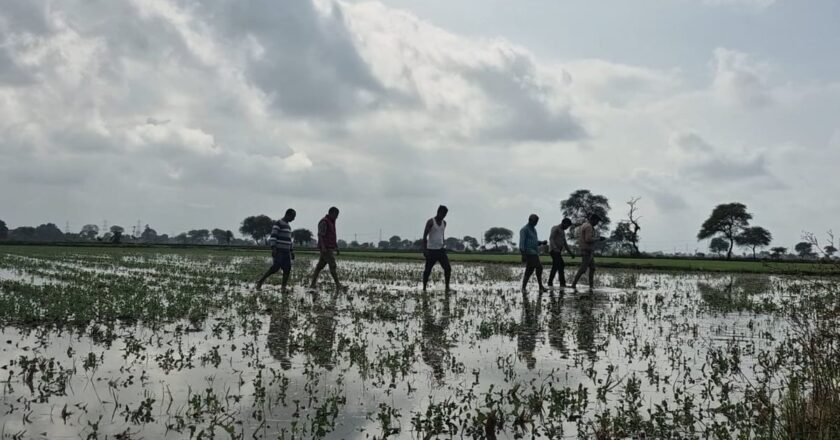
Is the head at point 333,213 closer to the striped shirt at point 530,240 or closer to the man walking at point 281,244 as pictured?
the man walking at point 281,244

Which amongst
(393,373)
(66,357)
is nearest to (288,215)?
(66,357)

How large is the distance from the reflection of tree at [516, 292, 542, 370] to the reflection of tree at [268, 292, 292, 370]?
264 cm

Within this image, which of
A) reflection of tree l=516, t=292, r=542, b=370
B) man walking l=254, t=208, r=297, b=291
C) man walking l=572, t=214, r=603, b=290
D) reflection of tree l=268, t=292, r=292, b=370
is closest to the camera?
reflection of tree l=268, t=292, r=292, b=370

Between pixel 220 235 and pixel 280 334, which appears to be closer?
pixel 280 334

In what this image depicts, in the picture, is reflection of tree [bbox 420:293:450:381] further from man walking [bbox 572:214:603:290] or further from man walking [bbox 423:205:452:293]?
man walking [bbox 572:214:603:290]

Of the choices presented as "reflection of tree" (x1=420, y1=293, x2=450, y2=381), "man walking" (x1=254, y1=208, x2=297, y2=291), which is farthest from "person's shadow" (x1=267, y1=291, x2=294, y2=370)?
"man walking" (x1=254, y1=208, x2=297, y2=291)

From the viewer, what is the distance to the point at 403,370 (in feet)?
→ 19.4

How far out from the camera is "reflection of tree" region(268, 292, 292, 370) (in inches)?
260

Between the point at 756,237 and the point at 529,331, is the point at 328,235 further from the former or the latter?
the point at 756,237

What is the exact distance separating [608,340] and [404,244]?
537 feet

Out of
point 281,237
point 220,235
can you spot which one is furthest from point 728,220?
point 220,235

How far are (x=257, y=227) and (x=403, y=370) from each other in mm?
141305

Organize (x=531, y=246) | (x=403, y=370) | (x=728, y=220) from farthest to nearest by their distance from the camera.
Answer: (x=728, y=220), (x=531, y=246), (x=403, y=370)

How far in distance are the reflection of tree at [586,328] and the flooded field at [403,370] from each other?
69 millimetres
